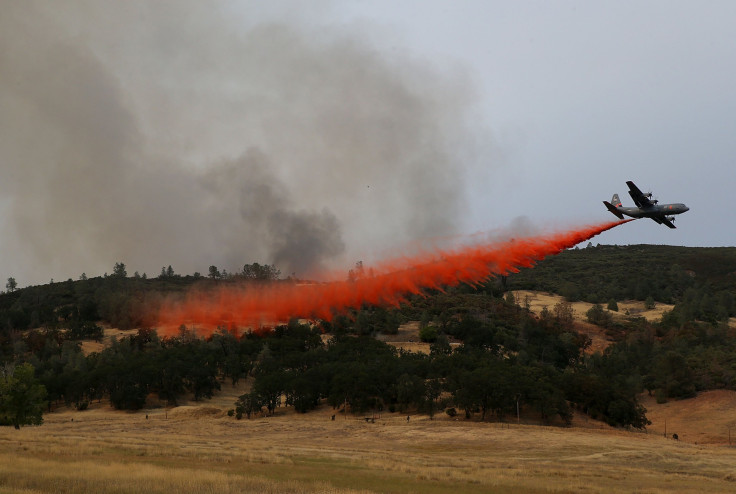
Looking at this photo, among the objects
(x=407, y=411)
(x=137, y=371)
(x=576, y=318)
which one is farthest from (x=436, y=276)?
(x=576, y=318)

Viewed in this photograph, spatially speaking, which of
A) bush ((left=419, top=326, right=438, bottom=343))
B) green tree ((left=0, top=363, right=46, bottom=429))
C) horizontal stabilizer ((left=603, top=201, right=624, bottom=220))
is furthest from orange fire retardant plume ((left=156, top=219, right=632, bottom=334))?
green tree ((left=0, top=363, right=46, bottom=429))

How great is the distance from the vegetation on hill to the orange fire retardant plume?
4.92 meters

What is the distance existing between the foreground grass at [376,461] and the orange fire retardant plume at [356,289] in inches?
845

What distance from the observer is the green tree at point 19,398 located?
249 ft

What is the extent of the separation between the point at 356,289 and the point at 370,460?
6606 cm

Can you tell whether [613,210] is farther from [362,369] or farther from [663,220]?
[362,369]

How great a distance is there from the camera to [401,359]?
108375mm

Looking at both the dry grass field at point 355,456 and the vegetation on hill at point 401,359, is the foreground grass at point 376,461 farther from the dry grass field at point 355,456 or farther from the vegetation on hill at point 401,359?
the vegetation on hill at point 401,359

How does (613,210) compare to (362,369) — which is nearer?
(613,210)

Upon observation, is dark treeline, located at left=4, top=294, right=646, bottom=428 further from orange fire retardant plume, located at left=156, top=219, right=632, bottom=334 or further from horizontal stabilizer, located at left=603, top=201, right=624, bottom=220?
horizontal stabilizer, located at left=603, top=201, right=624, bottom=220

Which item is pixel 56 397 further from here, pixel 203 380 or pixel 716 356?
pixel 716 356

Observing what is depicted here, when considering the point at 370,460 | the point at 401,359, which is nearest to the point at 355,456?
the point at 370,460

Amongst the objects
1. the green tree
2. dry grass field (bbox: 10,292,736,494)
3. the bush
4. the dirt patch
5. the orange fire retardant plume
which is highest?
the orange fire retardant plume

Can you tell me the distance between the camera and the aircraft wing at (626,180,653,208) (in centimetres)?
7038
